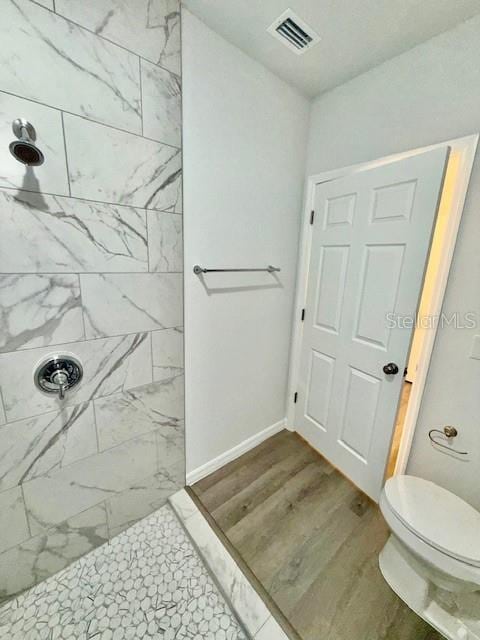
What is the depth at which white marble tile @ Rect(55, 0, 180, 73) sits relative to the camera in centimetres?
90

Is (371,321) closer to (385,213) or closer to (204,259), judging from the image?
(385,213)

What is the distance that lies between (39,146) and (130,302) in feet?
2.06

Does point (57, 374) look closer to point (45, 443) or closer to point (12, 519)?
point (45, 443)

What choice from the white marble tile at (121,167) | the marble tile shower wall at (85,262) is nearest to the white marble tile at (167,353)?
the marble tile shower wall at (85,262)

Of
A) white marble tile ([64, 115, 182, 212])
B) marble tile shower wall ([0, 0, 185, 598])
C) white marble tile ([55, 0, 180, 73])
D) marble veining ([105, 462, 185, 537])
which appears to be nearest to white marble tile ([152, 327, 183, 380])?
marble tile shower wall ([0, 0, 185, 598])

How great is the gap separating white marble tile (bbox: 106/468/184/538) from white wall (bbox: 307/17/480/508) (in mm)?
1421

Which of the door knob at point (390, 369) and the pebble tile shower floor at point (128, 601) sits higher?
the door knob at point (390, 369)

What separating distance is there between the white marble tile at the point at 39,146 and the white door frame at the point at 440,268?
1429 millimetres

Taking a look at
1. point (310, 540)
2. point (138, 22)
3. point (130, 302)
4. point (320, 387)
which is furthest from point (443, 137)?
point (310, 540)

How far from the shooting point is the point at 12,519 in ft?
3.40

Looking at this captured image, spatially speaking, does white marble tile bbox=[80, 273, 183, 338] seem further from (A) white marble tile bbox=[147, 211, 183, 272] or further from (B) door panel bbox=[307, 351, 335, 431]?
(B) door panel bbox=[307, 351, 335, 431]

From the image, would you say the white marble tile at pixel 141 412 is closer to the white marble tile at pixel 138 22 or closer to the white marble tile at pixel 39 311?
the white marble tile at pixel 39 311

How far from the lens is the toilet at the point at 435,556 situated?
0.99 meters

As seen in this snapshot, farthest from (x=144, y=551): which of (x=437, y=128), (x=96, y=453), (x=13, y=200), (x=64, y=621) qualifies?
(x=437, y=128)
